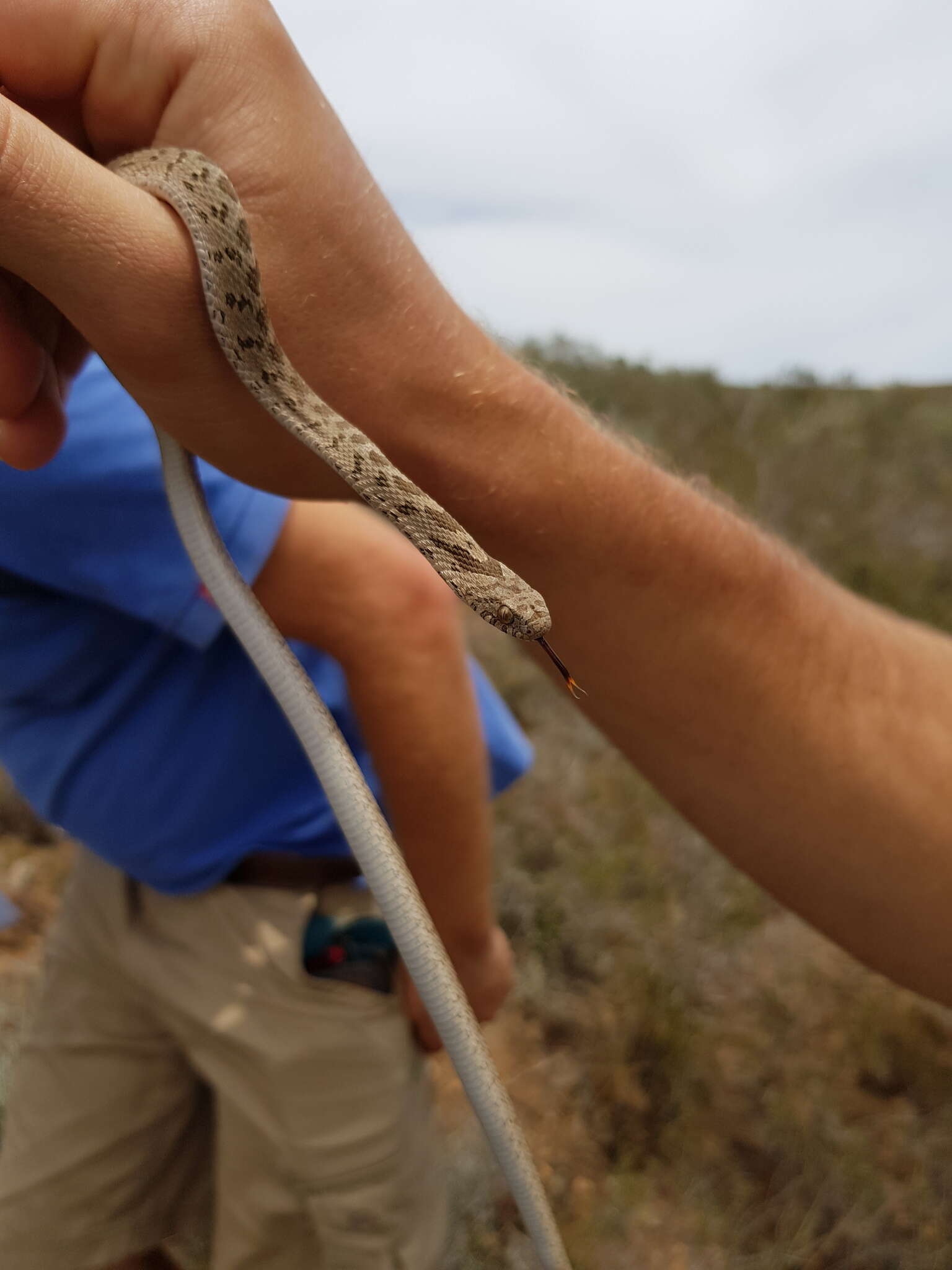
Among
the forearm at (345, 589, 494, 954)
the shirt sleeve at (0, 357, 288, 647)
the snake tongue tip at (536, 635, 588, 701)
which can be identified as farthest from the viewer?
the forearm at (345, 589, 494, 954)

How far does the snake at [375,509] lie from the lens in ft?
4.25

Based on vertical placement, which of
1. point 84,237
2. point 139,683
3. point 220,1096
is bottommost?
point 220,1096

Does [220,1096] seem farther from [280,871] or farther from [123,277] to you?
[123,277]

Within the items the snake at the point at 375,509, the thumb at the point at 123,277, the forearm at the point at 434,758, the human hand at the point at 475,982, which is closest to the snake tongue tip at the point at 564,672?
the snake at the point at 375,509

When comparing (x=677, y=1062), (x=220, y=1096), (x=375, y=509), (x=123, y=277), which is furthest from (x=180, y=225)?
(x=677, y=1062)

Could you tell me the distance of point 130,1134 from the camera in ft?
8.30

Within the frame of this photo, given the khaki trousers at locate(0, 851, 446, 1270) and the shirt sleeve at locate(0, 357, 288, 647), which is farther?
the khaki trousers at locate(0, 851, 446, 1270)

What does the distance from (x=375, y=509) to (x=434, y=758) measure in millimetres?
822

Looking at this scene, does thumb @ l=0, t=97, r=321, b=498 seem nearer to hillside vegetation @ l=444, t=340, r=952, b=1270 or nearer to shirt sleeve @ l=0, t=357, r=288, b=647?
shirt sleeve @ l=0, t=357, r=288, b=647

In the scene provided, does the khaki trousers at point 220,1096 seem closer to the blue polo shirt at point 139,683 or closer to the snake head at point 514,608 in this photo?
the blue polo shirt at point 139,683

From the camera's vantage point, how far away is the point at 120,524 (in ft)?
6.59

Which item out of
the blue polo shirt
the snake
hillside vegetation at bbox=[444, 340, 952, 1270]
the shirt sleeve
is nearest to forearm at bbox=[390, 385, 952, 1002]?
the snake

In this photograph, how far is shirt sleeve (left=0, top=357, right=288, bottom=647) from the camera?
76.6 inches

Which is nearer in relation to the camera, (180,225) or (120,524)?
(180,225)
